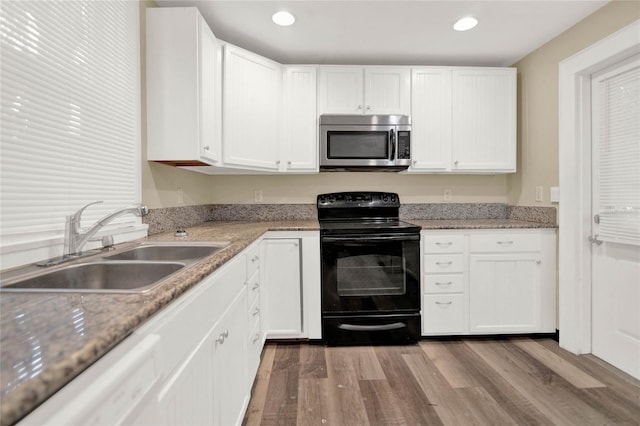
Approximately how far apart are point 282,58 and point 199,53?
96cm

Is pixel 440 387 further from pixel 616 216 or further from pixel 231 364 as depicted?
pixel 616 216

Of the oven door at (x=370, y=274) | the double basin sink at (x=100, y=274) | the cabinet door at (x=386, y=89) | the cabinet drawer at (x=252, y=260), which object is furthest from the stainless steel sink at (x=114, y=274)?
the cabinet door at (x=386, y=89)

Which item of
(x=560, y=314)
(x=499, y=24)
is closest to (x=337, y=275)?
(x=560, y=314)

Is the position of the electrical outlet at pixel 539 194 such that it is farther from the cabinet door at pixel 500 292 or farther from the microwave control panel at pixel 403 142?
the microwave control panel at pixel 403 142

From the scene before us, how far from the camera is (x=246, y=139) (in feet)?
7.64

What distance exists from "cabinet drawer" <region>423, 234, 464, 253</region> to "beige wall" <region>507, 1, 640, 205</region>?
30.5 inches

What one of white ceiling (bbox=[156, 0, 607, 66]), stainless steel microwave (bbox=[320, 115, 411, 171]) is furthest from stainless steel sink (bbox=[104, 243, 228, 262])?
white ceiling (bbox=[156, 0, 607, 66])

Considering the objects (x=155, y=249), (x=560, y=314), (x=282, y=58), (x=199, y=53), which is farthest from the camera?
(x=282, y=58)

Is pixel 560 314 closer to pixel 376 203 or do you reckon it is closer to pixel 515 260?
pixel 515 260

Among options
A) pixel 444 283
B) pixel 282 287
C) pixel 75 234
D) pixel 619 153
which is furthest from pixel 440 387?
pixel 75 234

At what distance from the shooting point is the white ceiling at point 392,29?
6.27ft

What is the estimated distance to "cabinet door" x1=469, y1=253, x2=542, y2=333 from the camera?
7.68 ft

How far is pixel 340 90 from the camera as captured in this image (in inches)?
100

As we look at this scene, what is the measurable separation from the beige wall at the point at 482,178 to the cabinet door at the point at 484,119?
0.14 metres
